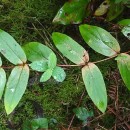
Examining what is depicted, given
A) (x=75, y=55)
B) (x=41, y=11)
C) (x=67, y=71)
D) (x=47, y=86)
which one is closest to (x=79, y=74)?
(x=67, y=71)

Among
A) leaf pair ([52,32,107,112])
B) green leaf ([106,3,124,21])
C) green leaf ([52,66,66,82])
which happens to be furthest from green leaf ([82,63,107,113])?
green leaf ([106,3,124,21])

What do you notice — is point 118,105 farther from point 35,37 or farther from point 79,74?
point 35,37

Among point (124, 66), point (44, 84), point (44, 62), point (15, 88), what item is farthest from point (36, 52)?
point (124, 66)

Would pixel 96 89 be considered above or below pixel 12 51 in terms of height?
below

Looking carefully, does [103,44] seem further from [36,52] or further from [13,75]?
[13,75]

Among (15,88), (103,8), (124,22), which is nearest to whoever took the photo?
(15,88)

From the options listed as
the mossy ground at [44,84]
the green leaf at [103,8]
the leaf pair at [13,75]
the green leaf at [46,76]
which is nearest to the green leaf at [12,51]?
the leaf pair at [13,75]

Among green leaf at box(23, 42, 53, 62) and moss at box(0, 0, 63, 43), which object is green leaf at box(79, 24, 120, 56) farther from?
moss at box(0, 0, 63, 43)
